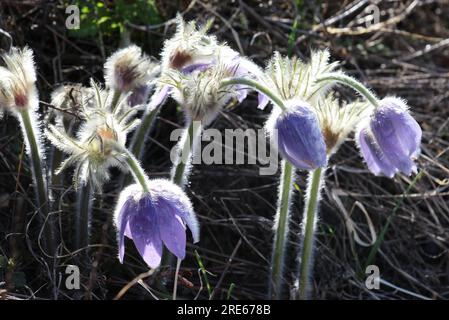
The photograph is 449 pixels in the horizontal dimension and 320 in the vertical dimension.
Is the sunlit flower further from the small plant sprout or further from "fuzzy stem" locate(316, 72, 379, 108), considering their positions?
the small plant sprout

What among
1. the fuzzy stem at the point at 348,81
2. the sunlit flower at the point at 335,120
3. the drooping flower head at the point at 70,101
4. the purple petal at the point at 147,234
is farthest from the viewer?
the drooping flower head at the point at 70,101

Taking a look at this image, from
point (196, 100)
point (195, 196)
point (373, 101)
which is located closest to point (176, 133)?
point (195, 196)

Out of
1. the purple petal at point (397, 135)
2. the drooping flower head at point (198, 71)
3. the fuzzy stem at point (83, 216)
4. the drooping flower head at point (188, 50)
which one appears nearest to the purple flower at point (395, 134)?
the purple petal at point (397, 135)

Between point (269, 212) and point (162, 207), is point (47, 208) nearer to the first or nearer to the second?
point (162, 207)

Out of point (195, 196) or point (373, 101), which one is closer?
point (373, 101)

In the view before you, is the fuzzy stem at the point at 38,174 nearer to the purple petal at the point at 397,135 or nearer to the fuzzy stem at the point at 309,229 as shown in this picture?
the fuzzy stem at the point at 309,229

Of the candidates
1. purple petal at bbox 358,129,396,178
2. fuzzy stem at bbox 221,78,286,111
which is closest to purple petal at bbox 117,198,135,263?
fuzzy stem at bbox 221,78,286,111
